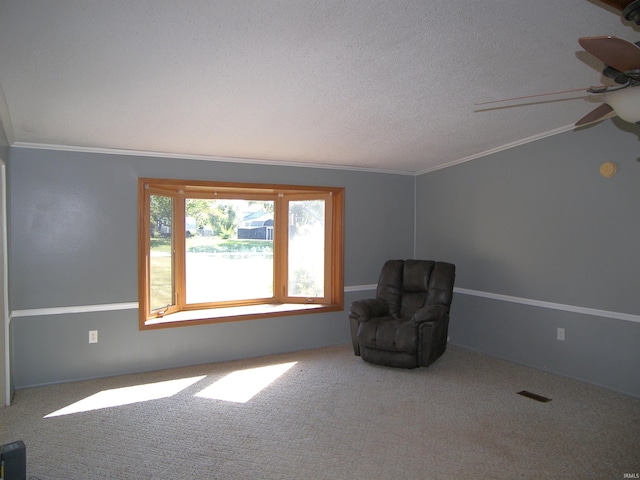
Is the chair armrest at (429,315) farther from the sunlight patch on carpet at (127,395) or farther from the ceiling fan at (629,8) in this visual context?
the ceiling fan at (629,8)

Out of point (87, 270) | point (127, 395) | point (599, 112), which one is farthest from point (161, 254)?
point (599, 112)

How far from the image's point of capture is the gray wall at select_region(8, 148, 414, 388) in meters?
3.71

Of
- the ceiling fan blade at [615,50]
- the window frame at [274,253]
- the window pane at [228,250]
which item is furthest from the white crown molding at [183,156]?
the ceiling fan blade at [615,50]

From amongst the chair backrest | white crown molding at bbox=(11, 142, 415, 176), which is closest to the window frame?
white crown molding at bbox=(11, 142, 415, 176)

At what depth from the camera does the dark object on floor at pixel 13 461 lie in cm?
183

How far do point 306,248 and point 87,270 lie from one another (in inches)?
98.8

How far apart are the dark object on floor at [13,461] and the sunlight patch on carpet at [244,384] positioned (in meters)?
1.74

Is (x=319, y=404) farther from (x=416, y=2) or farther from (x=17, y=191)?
(x=17, y=191)

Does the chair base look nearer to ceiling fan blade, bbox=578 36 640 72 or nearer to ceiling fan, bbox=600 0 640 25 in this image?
ceiling fan blade, bbox=578 36 640 72

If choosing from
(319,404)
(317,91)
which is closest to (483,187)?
(317,91)

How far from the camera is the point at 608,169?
3.60 metres

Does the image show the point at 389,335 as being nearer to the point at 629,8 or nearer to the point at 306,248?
the point at 306,248

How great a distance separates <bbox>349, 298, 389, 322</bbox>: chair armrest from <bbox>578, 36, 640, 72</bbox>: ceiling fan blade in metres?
3.28

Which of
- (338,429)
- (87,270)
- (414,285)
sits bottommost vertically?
(338,429)
